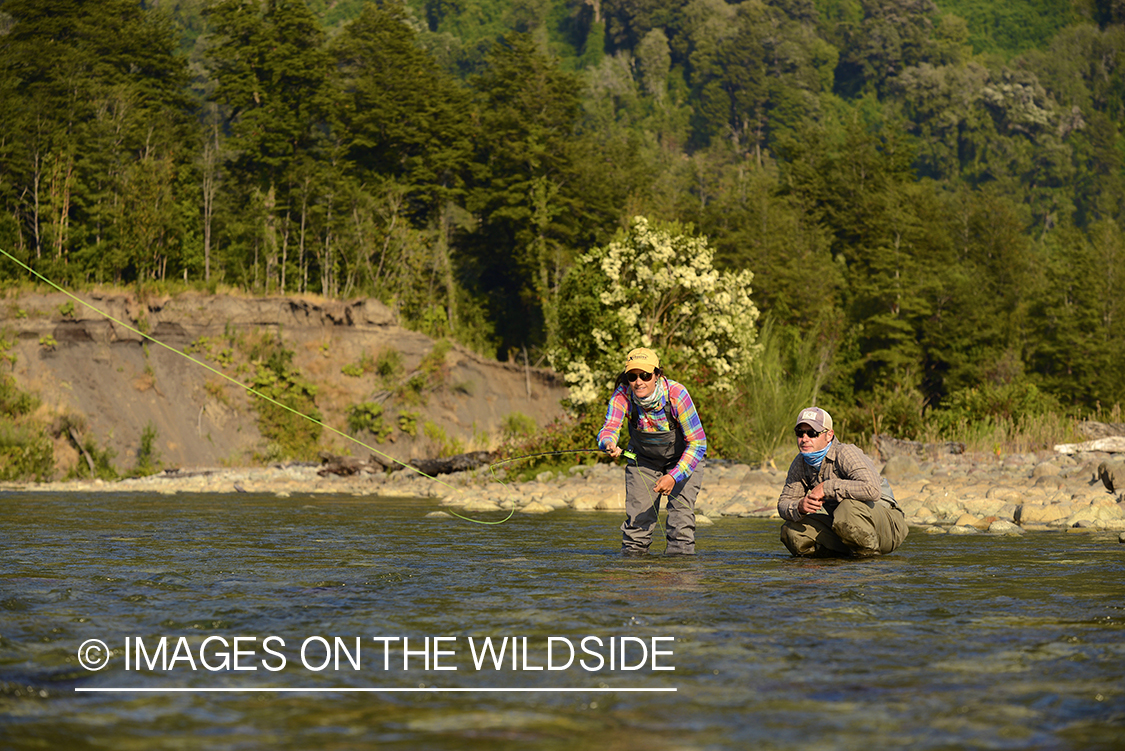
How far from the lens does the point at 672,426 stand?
27.4ft

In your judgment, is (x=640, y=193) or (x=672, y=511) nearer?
(x=672, y=511)

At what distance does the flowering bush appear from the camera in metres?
19.7

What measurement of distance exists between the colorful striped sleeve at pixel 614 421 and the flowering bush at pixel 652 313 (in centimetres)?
1088

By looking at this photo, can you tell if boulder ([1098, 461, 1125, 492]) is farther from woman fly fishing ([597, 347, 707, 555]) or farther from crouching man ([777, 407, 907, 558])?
woman fly fishing ([597, 347, 707, 555])

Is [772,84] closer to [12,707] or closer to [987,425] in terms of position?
[987,425]

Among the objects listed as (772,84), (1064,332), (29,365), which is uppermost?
(772,84)

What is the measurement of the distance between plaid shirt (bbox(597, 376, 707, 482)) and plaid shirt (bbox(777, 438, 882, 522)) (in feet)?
2.36

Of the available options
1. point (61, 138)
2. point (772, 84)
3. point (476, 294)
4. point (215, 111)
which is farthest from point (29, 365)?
point (772, 84)

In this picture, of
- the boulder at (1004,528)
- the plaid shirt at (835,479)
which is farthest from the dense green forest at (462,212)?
the plaid shirt at (835,479)

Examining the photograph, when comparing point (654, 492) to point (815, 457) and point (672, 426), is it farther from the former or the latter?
point (815, 457)

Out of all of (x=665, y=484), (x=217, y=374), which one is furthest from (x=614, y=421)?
(x=217, y=374)

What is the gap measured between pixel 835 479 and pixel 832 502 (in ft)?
1.07

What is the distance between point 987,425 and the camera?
19.9m

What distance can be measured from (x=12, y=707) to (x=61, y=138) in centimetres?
3282
